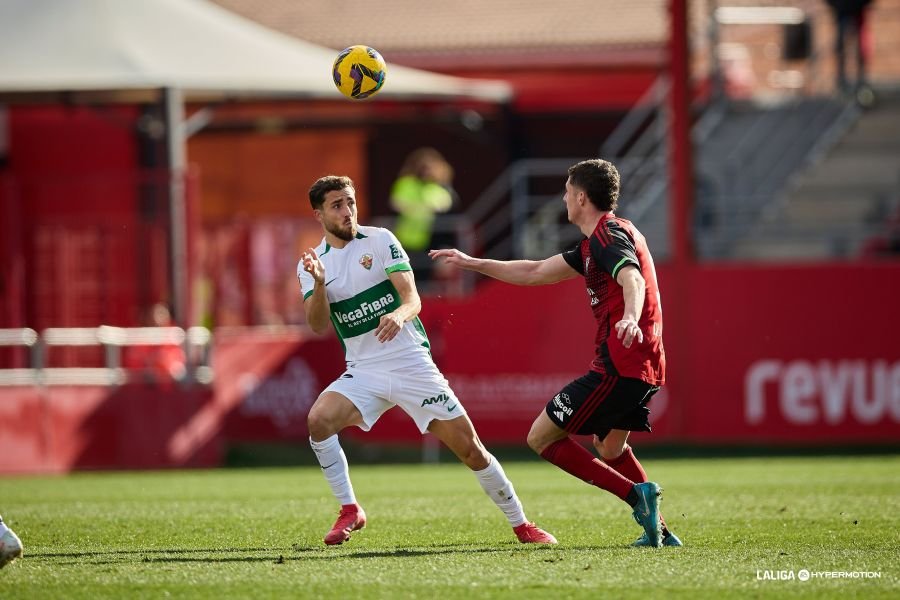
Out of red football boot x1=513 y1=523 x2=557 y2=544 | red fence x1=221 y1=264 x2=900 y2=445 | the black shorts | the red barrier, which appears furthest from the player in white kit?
red fence x1=221 y1=264 x2=900 y2=445

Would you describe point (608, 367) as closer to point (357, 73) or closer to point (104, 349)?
point (357, 73)

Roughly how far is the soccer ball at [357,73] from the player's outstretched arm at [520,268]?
1950 mm

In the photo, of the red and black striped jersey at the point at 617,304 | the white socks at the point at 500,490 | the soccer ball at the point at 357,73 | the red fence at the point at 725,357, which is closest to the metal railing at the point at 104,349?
the red fence at the point at 725,357

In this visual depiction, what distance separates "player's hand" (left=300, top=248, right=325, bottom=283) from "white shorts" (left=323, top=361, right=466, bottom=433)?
0.62 m

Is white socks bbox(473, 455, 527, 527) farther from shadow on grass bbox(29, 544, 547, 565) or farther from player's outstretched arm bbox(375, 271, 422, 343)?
player's outstretched arm bbox(375, 271, 422, 343)

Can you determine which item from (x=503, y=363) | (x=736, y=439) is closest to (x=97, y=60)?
(x=503, y=363)

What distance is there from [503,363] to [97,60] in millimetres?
6259

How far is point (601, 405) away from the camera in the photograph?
8391mm

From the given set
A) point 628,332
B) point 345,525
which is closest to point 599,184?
point 628,332

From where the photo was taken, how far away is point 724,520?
984 centimetres

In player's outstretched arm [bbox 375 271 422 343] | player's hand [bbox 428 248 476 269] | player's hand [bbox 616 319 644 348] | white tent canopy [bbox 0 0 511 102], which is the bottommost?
player's hand [bbox 616 319 644 348]

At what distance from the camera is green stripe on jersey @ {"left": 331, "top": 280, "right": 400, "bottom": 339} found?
887 cm

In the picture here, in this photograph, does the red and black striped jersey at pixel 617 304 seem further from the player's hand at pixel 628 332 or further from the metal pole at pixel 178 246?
the metal pole at pixel 178 246

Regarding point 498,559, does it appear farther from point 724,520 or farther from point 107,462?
point 107,462
